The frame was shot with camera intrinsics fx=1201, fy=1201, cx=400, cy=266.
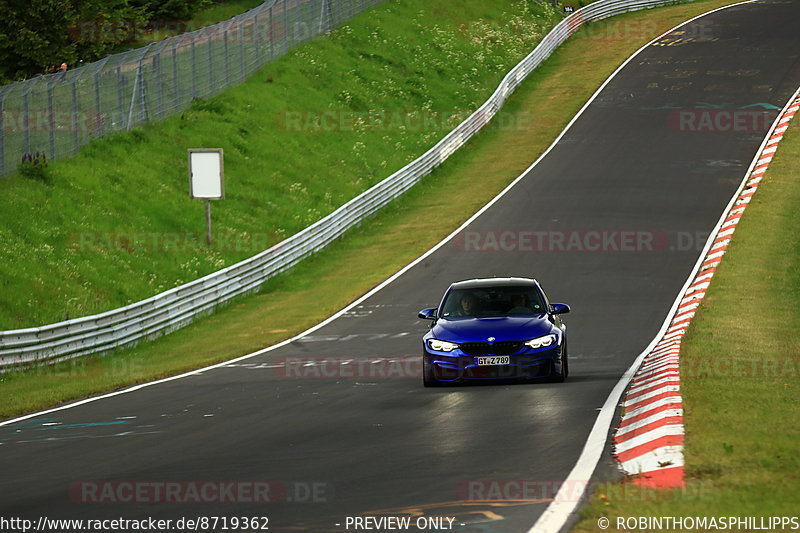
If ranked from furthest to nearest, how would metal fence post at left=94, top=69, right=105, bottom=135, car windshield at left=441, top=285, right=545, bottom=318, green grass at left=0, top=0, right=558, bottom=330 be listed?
metal fence post at left=94, top=69, right=105, bottom=135
green grass at left=0, top=0, right=558, bottom=330
car windshield at left=441, top=285, right=545, bottom=318

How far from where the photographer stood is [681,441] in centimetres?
1052

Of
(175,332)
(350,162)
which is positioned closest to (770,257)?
(175,332)

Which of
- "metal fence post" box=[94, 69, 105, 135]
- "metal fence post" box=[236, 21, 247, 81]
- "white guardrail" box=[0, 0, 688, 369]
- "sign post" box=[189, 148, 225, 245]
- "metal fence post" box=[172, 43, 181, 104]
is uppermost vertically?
"metal fence post" box=[236, 21, 247, 81]

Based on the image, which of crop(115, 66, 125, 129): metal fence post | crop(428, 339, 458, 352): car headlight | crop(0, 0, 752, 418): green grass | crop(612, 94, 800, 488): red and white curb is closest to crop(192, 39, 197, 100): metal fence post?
crop(115, 66, 125, 129): metal fence post

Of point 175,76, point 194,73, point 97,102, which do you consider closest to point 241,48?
point 194,73

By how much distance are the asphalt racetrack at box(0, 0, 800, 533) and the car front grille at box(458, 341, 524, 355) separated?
47 centimetres

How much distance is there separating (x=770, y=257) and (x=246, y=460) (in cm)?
2269

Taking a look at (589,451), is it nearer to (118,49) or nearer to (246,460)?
(246,460)

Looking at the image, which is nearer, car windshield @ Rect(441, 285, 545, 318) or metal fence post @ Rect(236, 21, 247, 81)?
car windshield @ Rect(441, 285, 545, 318)

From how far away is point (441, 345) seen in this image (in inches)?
643

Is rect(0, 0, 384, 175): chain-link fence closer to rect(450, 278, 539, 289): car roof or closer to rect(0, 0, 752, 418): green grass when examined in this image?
rect(0, 0, 752, 418): green grass

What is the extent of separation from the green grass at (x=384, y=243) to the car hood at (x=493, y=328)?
18.8ft

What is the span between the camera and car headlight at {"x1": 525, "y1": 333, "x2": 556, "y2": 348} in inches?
634

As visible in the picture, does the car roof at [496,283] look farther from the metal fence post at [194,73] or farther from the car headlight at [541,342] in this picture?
the metal fence post at [194,73]
